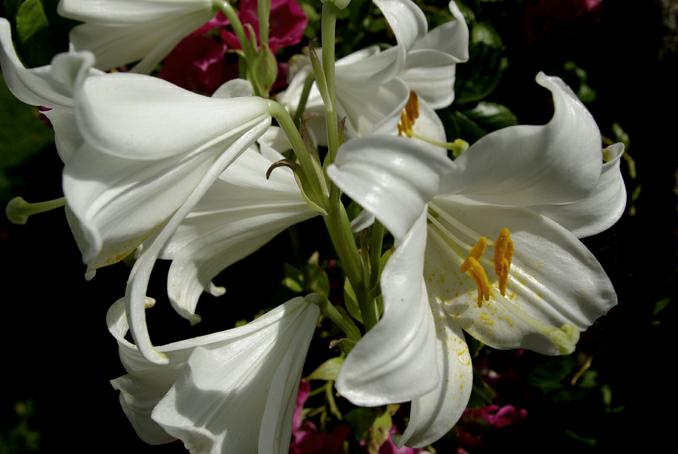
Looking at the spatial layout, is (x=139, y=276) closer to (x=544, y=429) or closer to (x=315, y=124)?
(x=315, y=124)

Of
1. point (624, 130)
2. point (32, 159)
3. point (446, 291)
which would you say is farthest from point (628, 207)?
point (32, 159)

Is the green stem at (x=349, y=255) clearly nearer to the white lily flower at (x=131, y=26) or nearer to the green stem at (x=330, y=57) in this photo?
the green stem at (x=330, y=57)

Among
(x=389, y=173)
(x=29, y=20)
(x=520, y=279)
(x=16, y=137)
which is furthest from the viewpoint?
(x=16, y=137)

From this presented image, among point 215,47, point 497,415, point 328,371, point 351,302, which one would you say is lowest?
point 497,415

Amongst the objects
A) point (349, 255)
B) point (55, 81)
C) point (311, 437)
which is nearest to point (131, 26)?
point (55, 81)

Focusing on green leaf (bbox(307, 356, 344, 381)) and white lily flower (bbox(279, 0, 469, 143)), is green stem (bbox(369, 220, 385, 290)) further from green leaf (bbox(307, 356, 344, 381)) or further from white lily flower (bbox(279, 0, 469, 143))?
green leaf (bbox(307, 356, 344, 381))

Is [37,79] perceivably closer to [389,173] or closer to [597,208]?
[389,173]

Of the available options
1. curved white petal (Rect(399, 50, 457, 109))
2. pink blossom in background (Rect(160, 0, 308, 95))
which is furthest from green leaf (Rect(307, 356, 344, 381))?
pink blossom in background (Rect(160, 0, 308, 95))

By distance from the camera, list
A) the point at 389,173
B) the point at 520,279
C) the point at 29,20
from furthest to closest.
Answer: the point at 29,20
the point at 520,279
the point at 389,173
